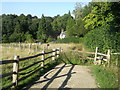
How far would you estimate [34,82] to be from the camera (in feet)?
20.2

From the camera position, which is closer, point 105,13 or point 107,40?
point 107,40

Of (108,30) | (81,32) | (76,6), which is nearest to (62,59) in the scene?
(108,30)

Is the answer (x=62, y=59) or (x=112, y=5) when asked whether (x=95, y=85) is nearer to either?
(x=62, y=59)

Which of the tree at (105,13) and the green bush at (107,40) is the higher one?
the tree at (105,13)

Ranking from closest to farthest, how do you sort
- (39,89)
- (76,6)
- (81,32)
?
(39,89)
(81,32)
(76,6)

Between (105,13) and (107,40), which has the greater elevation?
(105,13)

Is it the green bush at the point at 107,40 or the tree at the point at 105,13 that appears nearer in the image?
the green bush at the point at 107,40

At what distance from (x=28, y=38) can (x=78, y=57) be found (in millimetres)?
44028

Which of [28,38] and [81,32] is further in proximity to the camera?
[28,38]

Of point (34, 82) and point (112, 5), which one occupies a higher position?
point (112, 5)

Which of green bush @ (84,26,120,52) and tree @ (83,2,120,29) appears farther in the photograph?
tree @ (83,2,120,29)

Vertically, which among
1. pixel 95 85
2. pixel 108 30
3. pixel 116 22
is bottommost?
pixel 95 85

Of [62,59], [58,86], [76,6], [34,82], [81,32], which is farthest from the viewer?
[76,6]

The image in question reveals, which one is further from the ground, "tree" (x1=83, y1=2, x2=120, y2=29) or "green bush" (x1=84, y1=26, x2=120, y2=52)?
"tree" (x1=83, y1=2, x2=120, y2=29)
